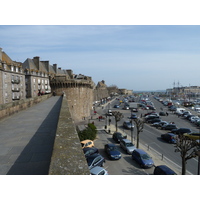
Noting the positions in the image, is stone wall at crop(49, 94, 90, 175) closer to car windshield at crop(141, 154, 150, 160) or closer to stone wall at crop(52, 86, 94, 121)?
car windshield at crop(141, 154, 150, 160)

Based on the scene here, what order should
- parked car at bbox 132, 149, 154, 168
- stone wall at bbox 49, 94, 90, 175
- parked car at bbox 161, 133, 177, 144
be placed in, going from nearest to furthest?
stone wall at bbox 49, 94, 90, 175 < parked car at bbox 132, 149, 154, 168 < parked car at bbox 161, 133, 177, 144

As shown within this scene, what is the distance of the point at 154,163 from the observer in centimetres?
1459

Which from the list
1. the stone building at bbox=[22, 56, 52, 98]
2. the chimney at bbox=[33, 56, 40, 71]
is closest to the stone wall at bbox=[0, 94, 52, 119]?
the stone building at bbox=[22, 56, 52, 98]

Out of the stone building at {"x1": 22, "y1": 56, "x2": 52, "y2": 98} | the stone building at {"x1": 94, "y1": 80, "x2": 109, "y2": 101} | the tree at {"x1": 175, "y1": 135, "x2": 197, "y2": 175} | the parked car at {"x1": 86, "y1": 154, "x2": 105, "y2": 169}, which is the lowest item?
the parked car at {"x1": 86, "y1": 154, "x2": 105, "y2": 169}

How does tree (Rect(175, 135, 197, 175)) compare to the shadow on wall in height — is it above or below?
below

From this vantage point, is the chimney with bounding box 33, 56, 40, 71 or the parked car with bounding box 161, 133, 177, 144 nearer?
the parked car with bounding box 161, 133, 177, 144

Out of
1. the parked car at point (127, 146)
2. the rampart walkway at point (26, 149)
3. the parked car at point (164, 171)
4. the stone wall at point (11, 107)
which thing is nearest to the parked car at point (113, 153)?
the parked car at point (127, 146)

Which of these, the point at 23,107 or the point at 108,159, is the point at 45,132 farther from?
the point at 108,159

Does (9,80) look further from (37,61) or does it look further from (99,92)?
(99,92)

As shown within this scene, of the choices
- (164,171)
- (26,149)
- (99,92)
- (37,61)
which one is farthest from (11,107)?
(99,92)

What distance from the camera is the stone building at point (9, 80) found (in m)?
31.0

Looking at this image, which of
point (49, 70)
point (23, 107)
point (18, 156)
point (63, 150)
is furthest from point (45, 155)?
point (49, 70)

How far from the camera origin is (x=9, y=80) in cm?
3366

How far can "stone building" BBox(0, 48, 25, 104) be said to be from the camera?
3100 centimetres
